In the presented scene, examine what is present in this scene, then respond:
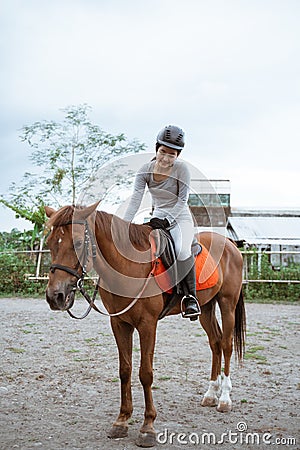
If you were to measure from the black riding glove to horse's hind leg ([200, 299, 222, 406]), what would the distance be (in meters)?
1.27

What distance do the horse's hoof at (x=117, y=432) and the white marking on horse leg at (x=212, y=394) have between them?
1.07m

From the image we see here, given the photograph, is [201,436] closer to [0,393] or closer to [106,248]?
[106,248]

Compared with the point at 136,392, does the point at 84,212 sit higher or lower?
higher

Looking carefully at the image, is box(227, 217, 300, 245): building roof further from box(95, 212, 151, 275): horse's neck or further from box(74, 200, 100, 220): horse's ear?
box(74, 200, 100, 220): horse's ear

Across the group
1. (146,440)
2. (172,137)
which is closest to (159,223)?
(172,137)

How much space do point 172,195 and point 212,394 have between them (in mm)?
2030

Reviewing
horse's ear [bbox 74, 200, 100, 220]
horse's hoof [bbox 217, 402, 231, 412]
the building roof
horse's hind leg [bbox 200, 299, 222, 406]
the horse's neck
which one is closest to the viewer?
horse's ear [bbox 74, 200, 100, 220]

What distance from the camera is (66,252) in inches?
132

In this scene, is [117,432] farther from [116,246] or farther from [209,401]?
[116,246]

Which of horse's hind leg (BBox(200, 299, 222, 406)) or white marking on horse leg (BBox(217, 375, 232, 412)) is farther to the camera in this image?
horse's hind leg (BBox(200, 299, 222, 406))

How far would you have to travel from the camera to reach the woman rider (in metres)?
4.06

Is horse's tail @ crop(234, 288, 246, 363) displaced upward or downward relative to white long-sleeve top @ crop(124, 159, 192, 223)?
downward

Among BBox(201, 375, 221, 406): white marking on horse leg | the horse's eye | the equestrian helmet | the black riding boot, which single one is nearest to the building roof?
BBox(201, 375, 221, 406): white marking on horse leg

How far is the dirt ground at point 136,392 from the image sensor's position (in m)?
3.82
